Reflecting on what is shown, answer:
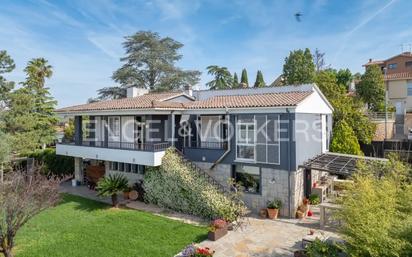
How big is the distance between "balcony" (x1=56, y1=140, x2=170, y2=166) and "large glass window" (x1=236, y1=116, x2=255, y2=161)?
551 cm

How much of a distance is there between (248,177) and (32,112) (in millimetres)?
31811

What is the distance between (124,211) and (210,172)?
20.9 feet

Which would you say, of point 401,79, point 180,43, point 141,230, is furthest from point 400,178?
point 180,43

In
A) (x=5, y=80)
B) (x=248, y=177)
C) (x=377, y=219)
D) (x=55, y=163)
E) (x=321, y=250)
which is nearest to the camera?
(x=377, y=219)

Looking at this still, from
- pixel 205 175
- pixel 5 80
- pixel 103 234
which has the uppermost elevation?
pixel 5 80

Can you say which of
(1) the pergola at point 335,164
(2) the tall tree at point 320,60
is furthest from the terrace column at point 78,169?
(2) the tall tree at point 320,60

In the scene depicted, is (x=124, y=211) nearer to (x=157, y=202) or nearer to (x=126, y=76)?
(x=157, y=202)

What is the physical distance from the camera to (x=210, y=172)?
21172 millimetres

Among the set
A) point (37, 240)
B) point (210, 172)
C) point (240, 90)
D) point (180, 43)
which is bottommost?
point (37, 240)

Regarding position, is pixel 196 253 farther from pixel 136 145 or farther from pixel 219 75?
pixel 219 75

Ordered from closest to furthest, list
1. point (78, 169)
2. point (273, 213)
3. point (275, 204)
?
1. point (273, 213)
2. point (275, 204)
3. point (78, 169)

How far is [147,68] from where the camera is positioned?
50812 millimetres

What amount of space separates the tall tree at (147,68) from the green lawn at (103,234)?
32334mm

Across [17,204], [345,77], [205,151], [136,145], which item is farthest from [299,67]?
[17,204]
